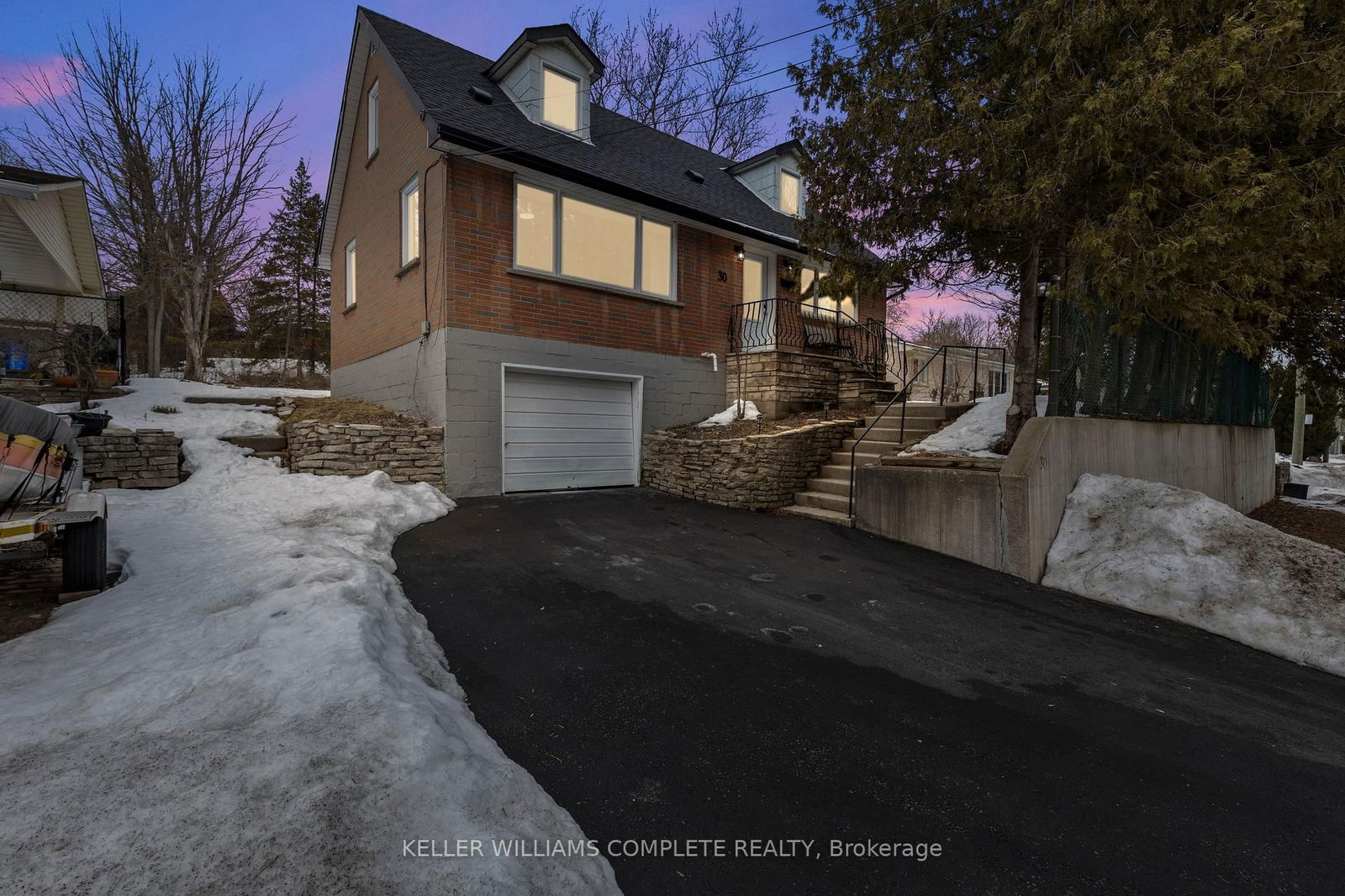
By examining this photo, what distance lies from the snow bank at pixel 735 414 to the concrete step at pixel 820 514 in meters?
2.38

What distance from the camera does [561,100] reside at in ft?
33.0

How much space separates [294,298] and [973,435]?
30422mm

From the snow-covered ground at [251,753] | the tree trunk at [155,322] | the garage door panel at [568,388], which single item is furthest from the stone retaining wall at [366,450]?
the tree trunk at [155,322]

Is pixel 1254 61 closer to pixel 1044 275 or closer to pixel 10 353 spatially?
pixel 1044 275

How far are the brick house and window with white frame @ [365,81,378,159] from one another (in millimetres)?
60

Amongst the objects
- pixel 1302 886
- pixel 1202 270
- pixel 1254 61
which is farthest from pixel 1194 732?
pixel 1254 61

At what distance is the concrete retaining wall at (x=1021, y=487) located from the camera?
535 cm

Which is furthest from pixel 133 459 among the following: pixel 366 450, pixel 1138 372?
pixel 1138 372

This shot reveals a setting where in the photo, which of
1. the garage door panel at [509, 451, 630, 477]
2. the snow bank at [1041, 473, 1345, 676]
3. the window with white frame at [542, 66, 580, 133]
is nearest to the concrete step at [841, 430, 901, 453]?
the snow bank at [1041, 473, 1345, 676]

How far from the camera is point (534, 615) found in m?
3.94

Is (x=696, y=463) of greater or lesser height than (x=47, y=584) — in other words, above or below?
above

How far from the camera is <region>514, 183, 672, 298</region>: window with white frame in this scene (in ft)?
28.4

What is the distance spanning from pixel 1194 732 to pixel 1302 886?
1101 mm

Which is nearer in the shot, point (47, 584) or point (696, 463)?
point (47, 584)
